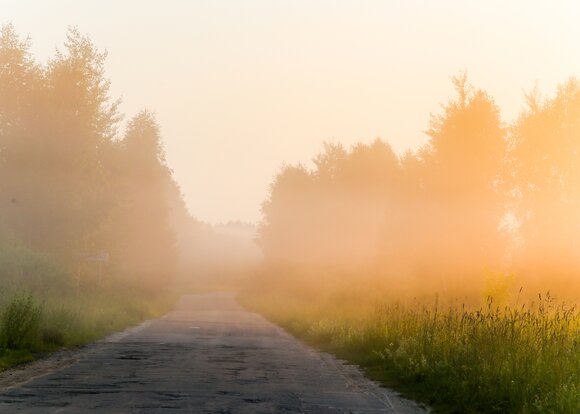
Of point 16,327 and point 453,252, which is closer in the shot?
point 16,327

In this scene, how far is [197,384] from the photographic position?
13.5 meters

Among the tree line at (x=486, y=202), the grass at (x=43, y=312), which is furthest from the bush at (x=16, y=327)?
the tree line at (x=486, y=202)

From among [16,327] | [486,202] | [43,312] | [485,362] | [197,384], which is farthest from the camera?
[486,202]

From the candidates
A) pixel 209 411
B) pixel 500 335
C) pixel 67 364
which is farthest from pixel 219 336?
pixel 209 411

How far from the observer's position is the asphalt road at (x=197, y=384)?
1095 cm

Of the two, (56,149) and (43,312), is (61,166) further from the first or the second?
(43,312)

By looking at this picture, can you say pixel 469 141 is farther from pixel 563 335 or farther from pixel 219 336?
pixel 563 335

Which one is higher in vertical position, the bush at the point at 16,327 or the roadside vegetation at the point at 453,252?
the roadside vegetation at the point at 453,252

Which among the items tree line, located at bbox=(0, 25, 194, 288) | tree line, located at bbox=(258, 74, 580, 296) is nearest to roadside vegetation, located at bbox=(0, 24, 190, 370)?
tree line, located at bbox=(0, 25, 194, 288)

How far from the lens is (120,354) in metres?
19.5

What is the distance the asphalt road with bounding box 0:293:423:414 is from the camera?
10.9 metres

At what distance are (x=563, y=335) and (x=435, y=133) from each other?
27.2 m

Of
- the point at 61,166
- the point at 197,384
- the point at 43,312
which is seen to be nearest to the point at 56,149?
the point at 61,166

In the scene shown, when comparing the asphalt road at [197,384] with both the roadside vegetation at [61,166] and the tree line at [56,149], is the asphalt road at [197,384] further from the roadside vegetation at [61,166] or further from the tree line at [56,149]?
the tree line at [56,149]
